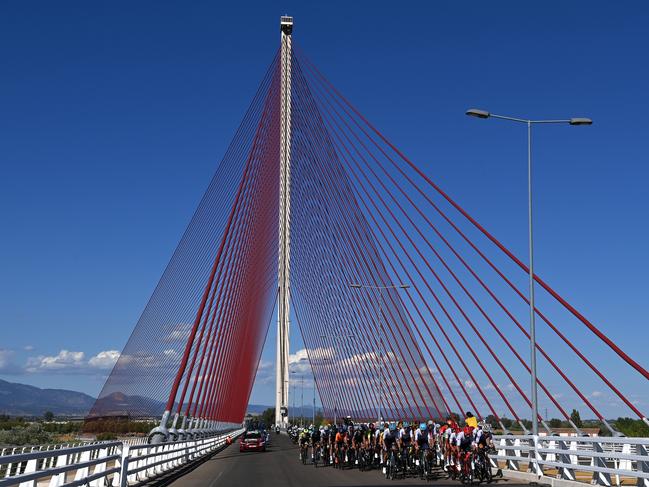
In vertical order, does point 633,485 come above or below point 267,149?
below

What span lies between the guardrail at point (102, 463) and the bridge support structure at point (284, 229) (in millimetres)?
16604

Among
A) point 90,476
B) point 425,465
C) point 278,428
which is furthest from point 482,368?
point 278,428

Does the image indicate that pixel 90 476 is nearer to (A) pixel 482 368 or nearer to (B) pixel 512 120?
(A) pixel 482 368

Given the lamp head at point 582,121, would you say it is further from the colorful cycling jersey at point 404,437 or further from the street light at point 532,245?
the colorful cycling jersey at point 404,437

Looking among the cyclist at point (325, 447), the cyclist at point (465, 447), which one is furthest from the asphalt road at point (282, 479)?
the cyclist at point (325, 447)

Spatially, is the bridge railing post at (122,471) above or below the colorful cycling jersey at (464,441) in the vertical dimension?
below

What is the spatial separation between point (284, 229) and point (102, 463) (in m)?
45.8

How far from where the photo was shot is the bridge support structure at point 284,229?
4109 centimetres

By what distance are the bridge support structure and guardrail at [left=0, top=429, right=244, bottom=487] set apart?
16604 mm

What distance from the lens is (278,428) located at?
337 feet

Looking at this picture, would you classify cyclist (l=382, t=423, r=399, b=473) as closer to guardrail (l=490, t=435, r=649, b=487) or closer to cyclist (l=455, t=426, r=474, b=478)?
guardrail (l=490, t=435, r=649, b=487)

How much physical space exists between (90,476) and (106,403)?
24.9 m

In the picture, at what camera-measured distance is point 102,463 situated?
1537cm

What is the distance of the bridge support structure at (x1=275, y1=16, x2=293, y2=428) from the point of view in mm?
41094
